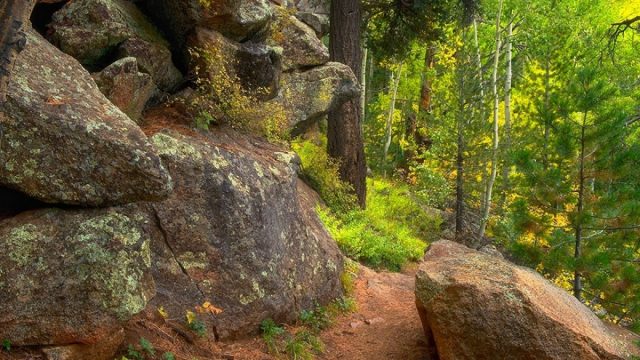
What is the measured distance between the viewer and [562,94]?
8.98 m

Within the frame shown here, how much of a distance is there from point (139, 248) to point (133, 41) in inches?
128

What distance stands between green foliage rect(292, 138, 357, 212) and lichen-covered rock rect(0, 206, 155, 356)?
797 cm

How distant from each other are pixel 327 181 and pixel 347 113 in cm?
169

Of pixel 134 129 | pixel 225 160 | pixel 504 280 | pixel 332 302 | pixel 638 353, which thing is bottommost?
pixel 332 302

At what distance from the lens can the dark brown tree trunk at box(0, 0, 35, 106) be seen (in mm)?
2963

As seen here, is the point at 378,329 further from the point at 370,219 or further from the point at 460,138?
the point at 460,138

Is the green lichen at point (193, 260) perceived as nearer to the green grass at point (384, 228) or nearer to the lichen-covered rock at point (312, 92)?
the green grass at point (384, 228)

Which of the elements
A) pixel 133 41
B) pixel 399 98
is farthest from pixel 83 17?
pixel 399 98

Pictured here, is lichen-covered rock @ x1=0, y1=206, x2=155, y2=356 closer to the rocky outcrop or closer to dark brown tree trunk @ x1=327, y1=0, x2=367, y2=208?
the rocky outcrop

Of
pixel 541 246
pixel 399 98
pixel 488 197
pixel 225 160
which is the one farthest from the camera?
pixel 399 98

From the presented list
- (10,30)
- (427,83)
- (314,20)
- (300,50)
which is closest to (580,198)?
(300,50)

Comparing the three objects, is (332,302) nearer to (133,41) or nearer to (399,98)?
(133,41)

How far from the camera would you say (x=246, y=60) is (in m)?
8.41

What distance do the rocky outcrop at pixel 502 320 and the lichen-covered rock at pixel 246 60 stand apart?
13.1 feet
